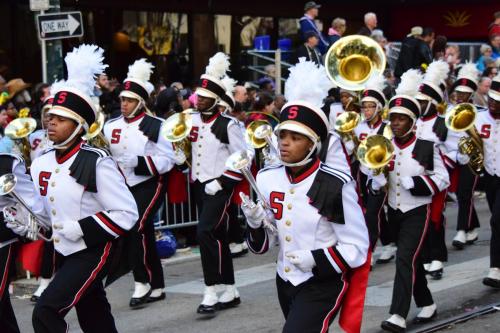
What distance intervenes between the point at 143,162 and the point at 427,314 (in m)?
3.01

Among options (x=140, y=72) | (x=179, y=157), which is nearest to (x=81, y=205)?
(x=179, y=157)

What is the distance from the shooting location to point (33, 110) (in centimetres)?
1321

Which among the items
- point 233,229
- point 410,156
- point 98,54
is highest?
point 98,54

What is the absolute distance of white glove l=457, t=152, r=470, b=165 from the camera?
11805mm

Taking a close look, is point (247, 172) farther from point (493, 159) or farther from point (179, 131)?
point (493, 159)

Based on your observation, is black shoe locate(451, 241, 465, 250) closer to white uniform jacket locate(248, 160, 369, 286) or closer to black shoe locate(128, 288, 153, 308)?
black shoe locate(128, 288, 153, 308)

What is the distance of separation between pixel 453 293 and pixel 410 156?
1596 millimetres

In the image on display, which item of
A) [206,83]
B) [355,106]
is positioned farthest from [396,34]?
[206,83]

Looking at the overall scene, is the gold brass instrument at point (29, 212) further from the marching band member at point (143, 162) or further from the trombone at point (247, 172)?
the marching band member at point (143, 162)

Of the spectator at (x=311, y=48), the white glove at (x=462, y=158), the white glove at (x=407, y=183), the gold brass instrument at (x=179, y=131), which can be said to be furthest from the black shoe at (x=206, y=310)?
the spectator at (x=311, y=48)

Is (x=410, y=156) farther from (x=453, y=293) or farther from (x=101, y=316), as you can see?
(x=101, y=316)

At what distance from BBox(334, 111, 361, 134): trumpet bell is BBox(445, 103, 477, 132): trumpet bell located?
1.53 meters

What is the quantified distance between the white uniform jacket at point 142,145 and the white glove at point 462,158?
324 centimetres

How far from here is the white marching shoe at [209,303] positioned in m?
9.88
